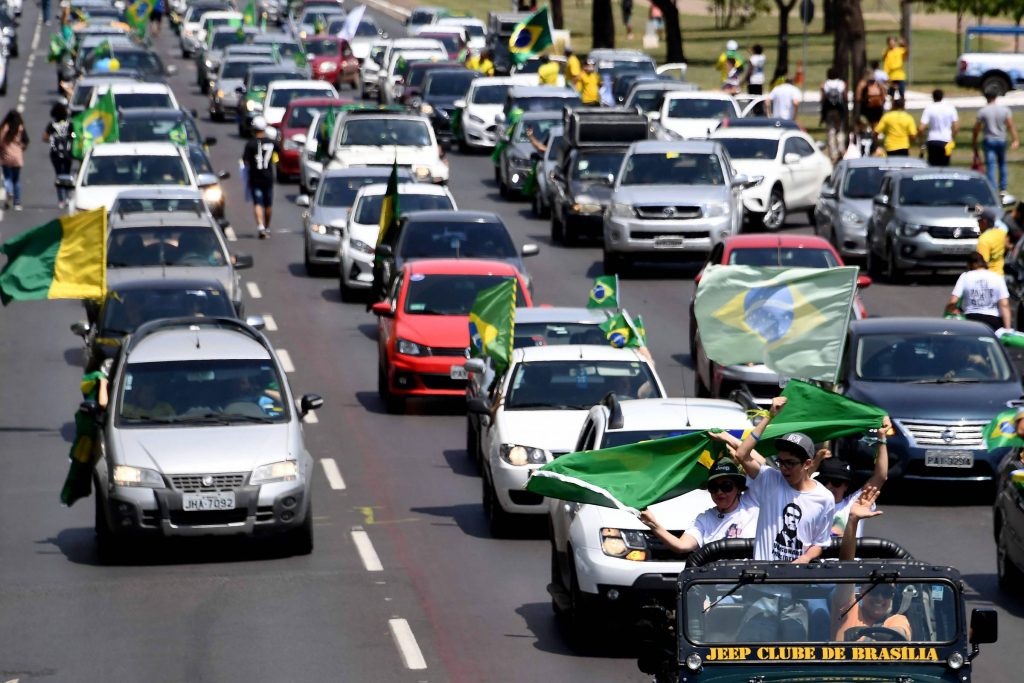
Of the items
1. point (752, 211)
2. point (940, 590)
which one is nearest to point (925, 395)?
point (940, 590)

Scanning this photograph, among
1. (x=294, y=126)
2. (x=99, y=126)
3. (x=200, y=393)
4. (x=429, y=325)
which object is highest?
(x=200, y=393)

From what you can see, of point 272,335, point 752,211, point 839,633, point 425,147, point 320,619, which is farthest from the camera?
point 425,147

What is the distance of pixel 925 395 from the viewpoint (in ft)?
63.6

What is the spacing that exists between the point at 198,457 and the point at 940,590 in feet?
28.4

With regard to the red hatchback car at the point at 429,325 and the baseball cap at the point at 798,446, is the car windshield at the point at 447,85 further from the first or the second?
the baseball cap at the point at 798,446

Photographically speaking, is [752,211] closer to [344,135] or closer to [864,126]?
[344,135]

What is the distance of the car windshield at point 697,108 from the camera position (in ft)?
150

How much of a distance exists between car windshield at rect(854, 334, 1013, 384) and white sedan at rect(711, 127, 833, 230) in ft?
56.3

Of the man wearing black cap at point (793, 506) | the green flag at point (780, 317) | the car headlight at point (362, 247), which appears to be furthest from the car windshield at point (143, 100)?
the man wearing black cap at point (793, 506)

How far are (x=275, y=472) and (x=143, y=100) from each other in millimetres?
32844

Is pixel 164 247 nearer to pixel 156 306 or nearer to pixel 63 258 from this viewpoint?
pixel 156 306


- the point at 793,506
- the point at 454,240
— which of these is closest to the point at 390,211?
the point at 454,240

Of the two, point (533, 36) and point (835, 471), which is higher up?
point (835, 471)

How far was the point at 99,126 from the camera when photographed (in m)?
41.5
